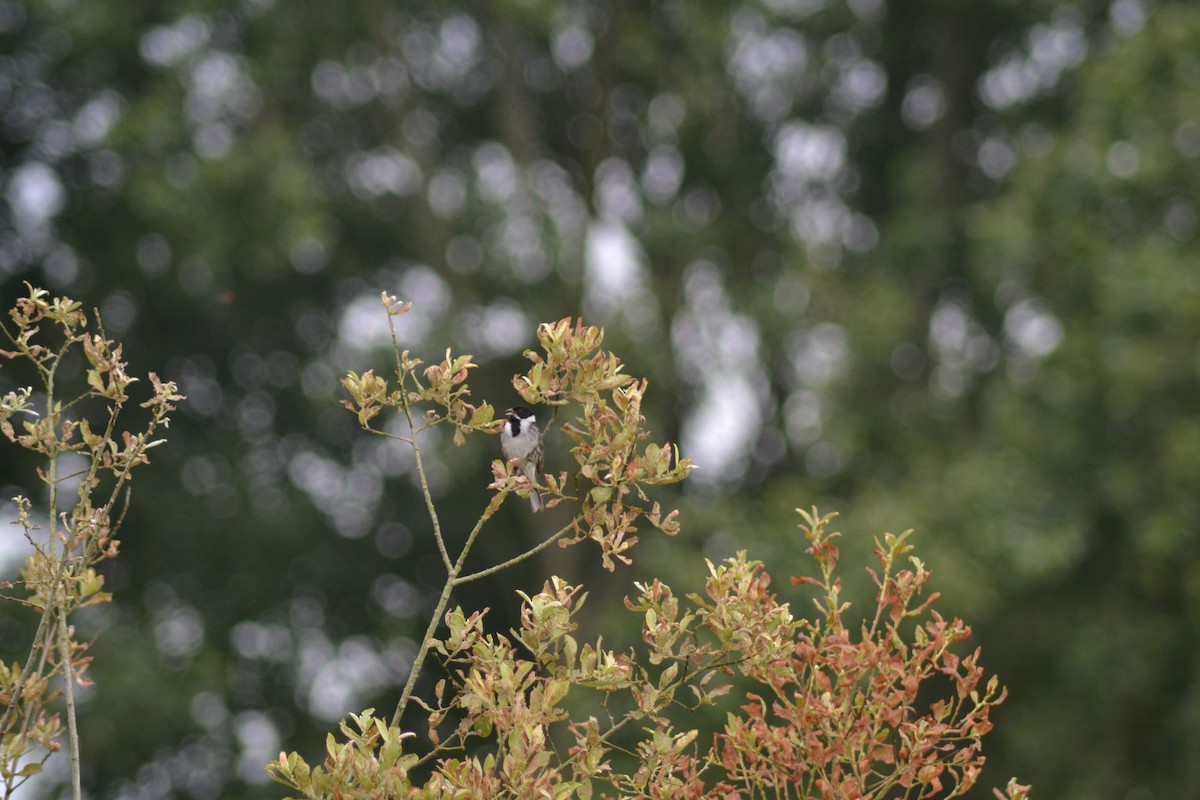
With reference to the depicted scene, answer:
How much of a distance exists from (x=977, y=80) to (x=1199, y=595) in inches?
300

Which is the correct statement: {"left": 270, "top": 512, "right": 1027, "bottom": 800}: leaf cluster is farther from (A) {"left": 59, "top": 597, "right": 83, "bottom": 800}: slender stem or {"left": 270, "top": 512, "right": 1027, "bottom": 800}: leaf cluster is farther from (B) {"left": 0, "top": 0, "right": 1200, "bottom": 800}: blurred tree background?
(B) {"left": 0, "top": 0, "right": 1200, "bottom": 800}: blurred tree background

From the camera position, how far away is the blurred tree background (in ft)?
40.1

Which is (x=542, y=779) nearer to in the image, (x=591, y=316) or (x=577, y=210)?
(x=591, y=316)

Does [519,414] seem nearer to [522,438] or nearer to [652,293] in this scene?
[522,438]

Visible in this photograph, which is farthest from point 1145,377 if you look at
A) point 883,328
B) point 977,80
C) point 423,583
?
point 423,583

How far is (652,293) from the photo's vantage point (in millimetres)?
15359

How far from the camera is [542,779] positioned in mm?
3254

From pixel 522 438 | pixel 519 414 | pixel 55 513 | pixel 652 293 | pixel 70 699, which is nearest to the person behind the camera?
Answer: pixel 70 699

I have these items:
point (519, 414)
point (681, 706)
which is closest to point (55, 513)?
point (681, 706)

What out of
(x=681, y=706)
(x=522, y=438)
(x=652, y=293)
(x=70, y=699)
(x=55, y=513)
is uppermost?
(x=652, y=293)

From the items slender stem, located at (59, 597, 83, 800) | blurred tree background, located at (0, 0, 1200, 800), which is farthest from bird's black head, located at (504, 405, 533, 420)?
blurred tree background, located at (0, 0, 1200, 800)

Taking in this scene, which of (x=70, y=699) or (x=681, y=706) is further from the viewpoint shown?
(x=681, y=706)

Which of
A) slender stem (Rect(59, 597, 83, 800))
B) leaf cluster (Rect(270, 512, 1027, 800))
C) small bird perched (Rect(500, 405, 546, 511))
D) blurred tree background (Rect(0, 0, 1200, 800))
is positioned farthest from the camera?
blurred tree background (Rect(0, 0, 1200, 800))

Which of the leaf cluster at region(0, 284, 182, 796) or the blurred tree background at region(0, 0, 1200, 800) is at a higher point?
the blurred tree background at region(0, 0, 1200, 800)
